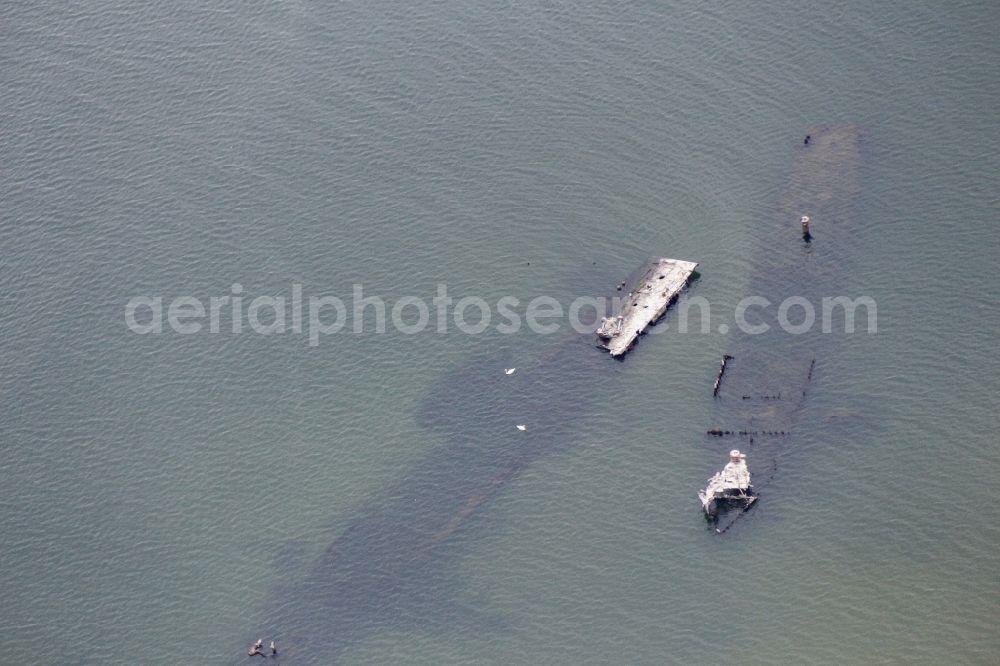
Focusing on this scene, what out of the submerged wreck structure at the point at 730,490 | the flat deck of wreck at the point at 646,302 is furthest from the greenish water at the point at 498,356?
the flat deck of wreck at the point at 646,302

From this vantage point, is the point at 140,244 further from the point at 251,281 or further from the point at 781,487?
the point at 781,487

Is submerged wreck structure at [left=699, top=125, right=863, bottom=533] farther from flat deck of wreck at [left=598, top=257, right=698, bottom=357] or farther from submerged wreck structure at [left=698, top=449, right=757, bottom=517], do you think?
flat deck of wreck at [left=598, top=257, right=698, bottom=357]

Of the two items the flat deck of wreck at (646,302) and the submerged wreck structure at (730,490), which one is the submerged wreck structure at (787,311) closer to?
the submerged wreck structure at (730,490)

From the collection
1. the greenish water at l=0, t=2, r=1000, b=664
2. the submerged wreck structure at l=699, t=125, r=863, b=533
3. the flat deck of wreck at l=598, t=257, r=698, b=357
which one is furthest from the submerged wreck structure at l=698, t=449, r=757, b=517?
the flat deck of wreck at l=598, t=257, r=698, b=357

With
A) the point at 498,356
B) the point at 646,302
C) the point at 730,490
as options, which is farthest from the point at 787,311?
the point at 498,356

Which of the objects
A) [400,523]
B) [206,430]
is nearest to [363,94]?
[206,430]

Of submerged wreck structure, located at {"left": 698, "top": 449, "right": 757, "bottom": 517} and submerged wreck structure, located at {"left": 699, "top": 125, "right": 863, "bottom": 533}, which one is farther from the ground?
submerged wreck structure, located at {"left": 699, "top": 125, "right": 863, "bottom": 533}
